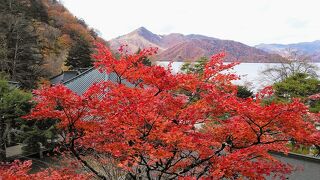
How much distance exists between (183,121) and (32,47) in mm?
22296

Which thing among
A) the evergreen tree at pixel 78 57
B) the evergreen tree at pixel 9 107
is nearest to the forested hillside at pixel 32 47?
the evergreen tree at pixel 78 57

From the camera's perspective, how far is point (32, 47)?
24.9 m

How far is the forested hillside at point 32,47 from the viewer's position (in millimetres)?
23312

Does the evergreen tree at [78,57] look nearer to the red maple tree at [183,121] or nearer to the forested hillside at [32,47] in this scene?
the forested hillside at [32,47]

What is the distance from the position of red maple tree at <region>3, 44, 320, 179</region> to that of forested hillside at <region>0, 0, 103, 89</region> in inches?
733

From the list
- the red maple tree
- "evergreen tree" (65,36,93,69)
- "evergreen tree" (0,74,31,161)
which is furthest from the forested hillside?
the red maple tree

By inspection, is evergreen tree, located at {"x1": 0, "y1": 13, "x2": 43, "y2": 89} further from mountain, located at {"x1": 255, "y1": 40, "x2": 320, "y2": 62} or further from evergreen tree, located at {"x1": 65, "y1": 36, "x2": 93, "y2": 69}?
mountain, located at {"x1": 255, "y1": 40, "x2": 320, "y2": 62}

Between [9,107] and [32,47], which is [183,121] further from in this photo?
[32,47]

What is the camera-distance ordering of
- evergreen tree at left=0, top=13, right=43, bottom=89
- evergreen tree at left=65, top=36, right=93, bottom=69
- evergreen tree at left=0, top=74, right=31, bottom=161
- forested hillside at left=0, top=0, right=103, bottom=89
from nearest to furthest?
1. evergreen tree at left=0, top=74, right=31, bottom=161
2. evergreen tree at left=0, top=13, right=43, bottom=89
3. forested hillside at left=0, top=0, right=103, bottom=89
4. evergreen tree at left=65, top=36, right=93, bottom=69

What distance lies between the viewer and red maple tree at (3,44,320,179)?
17.7ft

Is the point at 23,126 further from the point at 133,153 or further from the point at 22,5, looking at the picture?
the point at 22,5

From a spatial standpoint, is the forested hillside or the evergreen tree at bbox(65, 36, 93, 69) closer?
the forested hillside

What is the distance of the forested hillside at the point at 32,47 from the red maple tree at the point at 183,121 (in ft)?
61.1

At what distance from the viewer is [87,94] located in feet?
20.7
